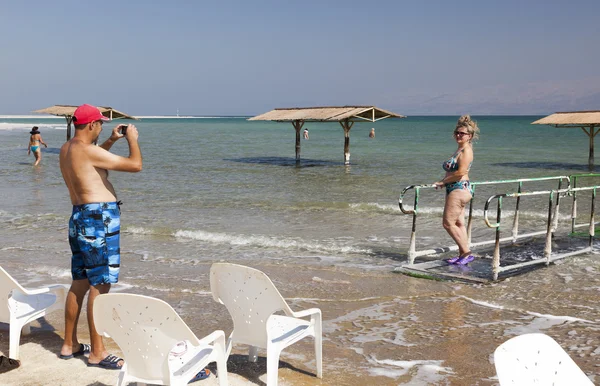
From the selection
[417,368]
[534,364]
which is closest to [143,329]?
[534,364]

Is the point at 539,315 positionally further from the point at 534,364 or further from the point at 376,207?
the point at 376,207

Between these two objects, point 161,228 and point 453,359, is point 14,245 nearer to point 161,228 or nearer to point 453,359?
point 161,228

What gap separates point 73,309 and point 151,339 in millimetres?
1150

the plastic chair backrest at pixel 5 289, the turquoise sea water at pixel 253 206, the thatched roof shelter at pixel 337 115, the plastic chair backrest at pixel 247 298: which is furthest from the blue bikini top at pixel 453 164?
the thatched roof shelter at pixel 337 115

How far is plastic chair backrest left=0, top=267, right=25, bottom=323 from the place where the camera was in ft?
13.6

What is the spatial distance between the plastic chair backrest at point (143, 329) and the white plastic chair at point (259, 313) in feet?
2.00

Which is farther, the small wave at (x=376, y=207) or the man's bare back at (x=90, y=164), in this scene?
the small wave at (x=376, y=207)

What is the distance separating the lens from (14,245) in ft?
28.5

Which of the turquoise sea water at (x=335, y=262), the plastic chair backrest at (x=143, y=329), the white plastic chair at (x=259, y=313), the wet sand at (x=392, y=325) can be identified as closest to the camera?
the plastic chair backrest at (x=143, y=329)

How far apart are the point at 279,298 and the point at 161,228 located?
707cm

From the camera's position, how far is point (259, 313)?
363 cm

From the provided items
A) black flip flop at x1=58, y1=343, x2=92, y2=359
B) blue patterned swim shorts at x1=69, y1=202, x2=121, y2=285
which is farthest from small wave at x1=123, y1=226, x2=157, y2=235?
blue patterned swim shorts at x1=69, y1=202, x2=121, y2=285

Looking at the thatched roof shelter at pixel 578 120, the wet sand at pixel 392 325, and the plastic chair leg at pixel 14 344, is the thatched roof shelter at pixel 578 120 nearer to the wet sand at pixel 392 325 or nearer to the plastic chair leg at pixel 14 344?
the wet sand at pixel 392 325

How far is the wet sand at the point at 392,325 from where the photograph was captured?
3961mm
